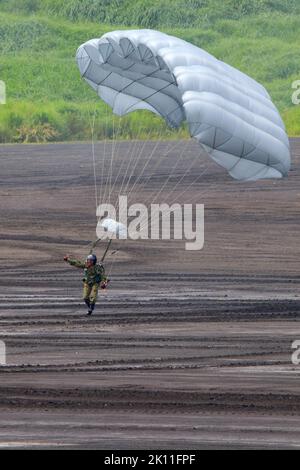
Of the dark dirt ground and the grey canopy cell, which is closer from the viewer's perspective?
the dark dirt ground

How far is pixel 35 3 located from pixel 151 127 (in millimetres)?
20617

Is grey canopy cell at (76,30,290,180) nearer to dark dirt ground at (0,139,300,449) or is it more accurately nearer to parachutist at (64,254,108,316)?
parachutist at (64,254,108,316)

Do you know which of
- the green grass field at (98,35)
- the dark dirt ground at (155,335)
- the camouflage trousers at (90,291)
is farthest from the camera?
the green grass field at (98,35)

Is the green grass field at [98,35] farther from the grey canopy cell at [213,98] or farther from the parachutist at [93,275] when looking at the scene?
the parachutist at [93,275]

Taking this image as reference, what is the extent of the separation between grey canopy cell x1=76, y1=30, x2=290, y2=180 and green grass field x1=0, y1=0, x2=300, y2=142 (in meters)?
55.7

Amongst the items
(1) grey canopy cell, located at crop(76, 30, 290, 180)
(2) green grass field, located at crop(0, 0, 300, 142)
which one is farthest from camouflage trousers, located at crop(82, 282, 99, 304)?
(2) green grass field, located at crop(0, 0, 300, 142)

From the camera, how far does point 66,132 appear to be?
9306 centimetres

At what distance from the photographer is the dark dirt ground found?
25.5 metres

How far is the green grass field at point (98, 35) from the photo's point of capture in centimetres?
9306

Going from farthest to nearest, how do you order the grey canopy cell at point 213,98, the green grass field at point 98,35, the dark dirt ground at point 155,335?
the green grass field at point 98,35
the grey canopy cell at point 213,98
the dark dirt ground at point 155,335

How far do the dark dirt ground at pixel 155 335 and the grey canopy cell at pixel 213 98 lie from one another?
346 centimetres

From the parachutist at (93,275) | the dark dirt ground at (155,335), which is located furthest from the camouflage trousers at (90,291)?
the dark dirt ground at (155,335)

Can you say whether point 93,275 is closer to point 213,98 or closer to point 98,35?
point 213,98

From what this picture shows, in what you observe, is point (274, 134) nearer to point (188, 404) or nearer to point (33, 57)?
point (188, 404)
